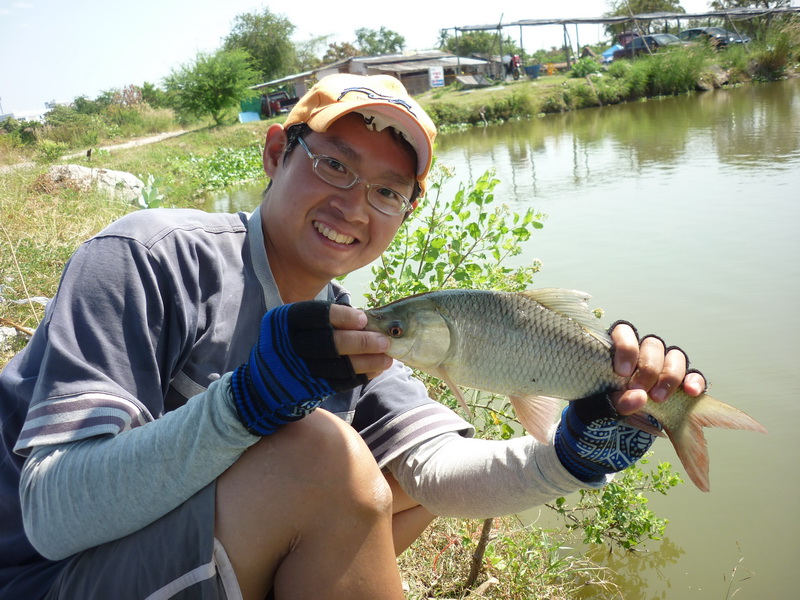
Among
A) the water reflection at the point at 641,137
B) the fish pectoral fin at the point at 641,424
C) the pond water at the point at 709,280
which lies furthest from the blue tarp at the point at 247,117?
the fish pectoral fin at the point at 641,424

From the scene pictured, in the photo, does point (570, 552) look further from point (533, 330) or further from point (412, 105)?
point (412, 105)

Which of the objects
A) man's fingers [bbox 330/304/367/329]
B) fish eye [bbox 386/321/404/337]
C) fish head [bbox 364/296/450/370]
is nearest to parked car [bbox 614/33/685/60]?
fish head [bbox 364/296/450/370]

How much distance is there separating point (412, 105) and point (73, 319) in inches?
46.1

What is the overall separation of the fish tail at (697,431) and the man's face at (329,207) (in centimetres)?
103

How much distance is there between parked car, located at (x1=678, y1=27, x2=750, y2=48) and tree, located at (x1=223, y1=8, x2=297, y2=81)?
108 feet

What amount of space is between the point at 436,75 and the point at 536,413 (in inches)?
1668

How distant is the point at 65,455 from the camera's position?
129 centimetres

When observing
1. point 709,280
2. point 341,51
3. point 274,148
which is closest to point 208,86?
point 709,280

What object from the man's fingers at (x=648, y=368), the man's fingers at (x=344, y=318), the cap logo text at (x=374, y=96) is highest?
the cap logo text at (x=374, y=96)

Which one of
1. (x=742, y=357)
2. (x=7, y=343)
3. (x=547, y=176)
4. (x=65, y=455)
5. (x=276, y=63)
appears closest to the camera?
(x=65, y=455)

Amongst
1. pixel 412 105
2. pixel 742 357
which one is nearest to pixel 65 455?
Answer: pixel 412 105

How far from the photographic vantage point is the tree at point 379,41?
3258 inches

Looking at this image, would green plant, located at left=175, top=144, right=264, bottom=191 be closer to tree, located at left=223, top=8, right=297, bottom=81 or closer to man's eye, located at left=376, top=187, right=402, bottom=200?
man's eye, located at left=376, top=187, right=402, bottom=200

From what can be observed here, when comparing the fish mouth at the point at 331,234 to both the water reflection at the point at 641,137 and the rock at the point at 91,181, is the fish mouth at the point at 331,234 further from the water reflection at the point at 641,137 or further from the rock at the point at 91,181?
the water reflection at the point at 641,137
